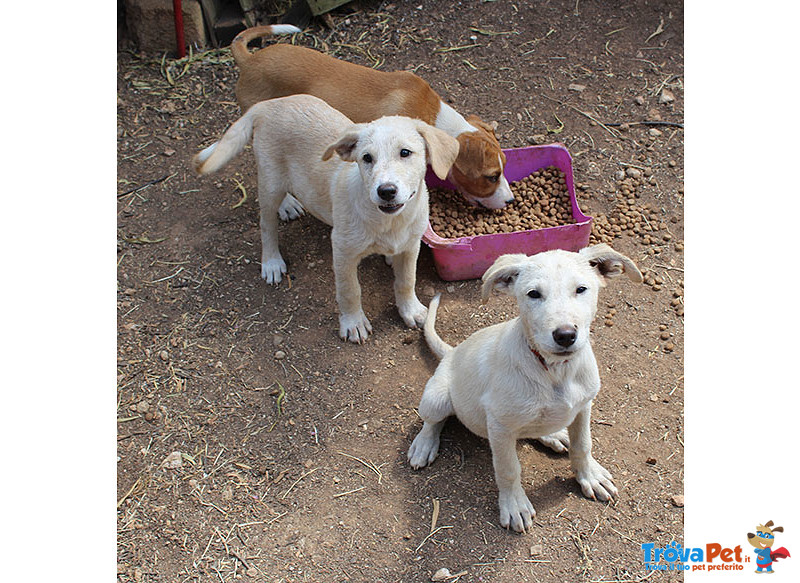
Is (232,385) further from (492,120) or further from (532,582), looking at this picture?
(492,120)

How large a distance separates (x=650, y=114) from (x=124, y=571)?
579 centimetres

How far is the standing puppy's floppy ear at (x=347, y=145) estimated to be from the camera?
15.0 feet

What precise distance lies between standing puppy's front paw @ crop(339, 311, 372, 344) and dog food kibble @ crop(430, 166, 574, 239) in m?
1.01

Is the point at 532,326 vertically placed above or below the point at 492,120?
above

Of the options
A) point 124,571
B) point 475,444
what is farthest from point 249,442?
point 475,444

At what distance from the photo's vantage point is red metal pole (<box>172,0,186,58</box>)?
7479 millimetres

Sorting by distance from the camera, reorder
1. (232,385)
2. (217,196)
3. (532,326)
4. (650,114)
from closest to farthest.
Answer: (532,326)
(232,385)
(217,196)
(650,114)

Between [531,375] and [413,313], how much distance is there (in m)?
1.91

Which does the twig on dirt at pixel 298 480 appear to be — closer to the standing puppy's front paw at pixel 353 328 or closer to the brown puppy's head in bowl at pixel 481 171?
the standing puppy's front paw at pixel 353 328

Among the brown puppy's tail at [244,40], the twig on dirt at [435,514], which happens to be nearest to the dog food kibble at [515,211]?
the brown puppy's tail at [244,40]

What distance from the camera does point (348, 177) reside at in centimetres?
492

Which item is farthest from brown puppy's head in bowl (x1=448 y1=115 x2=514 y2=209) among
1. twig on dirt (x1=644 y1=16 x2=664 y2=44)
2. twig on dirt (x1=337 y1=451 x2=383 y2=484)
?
twig on dirt (x1=644 y1=16 x2=664 y2=44)

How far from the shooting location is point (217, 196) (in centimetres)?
654

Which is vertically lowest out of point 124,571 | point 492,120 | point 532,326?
point 124,571
